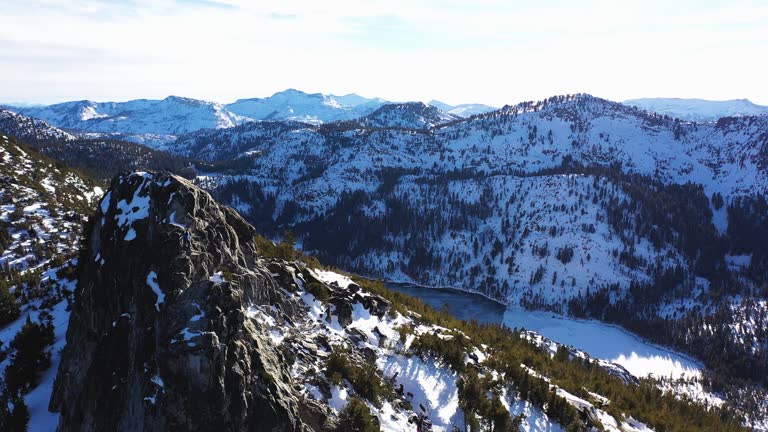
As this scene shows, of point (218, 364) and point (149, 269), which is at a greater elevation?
point (149, 269)

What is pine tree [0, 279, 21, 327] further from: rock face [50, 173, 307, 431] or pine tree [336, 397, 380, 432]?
pine tree [336, 397, 380, 432]

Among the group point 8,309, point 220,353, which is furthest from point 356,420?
point 8,309

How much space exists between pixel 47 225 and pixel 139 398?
442 feet

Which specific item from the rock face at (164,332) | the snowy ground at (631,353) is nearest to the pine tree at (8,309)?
the rock face at (164,332)

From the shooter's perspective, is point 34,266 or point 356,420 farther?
point 34,266

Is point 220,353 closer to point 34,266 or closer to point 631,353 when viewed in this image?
point 34,266

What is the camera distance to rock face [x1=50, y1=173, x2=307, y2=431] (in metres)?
23.3

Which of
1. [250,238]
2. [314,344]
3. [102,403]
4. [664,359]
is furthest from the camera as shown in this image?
[664,359]

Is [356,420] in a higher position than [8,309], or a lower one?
higher

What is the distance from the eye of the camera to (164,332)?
80.2ft

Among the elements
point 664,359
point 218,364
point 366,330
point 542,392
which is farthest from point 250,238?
point 664,359

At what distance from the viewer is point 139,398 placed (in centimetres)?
2400

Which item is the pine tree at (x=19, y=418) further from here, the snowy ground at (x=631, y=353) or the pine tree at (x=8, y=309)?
the snowy ground at (x=631, y=353)

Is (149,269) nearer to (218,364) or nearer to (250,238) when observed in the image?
(218,364)
